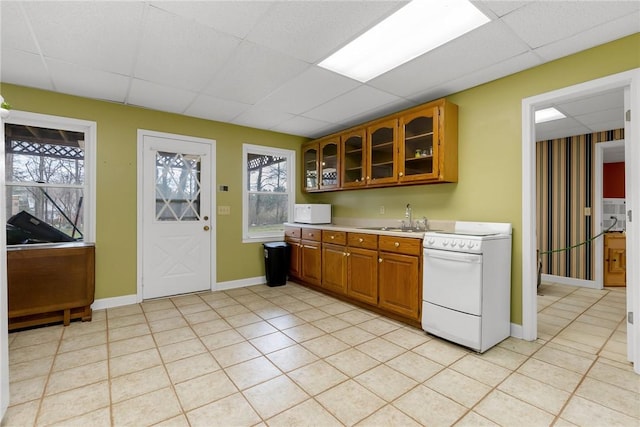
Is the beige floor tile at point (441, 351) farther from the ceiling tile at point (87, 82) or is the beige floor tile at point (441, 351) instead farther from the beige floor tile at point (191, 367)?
the ceiling tile at point (87, 82)

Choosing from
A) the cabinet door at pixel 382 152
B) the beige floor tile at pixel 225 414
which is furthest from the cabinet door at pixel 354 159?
the beige floor tile at pixel 225 414

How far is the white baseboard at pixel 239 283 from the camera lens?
4.43 m

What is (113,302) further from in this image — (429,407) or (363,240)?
(429,407)

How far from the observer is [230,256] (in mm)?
4547

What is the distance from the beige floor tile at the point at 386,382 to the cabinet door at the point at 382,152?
216 cm

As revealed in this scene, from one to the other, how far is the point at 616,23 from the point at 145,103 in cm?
445

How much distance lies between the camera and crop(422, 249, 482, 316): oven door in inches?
98.2

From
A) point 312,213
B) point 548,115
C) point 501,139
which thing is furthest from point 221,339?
point 548,115

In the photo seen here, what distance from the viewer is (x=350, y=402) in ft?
6.12

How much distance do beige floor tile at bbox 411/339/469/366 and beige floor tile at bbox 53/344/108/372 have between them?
2589 millimetres

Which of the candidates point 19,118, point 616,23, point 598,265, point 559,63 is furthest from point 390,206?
point 19,118

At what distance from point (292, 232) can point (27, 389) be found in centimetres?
333

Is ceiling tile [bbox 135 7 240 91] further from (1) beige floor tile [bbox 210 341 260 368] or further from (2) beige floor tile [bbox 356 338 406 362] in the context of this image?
(2) beige floor tile [bbox 356 338 406 362]

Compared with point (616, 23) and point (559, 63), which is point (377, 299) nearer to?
point (559, 63)
